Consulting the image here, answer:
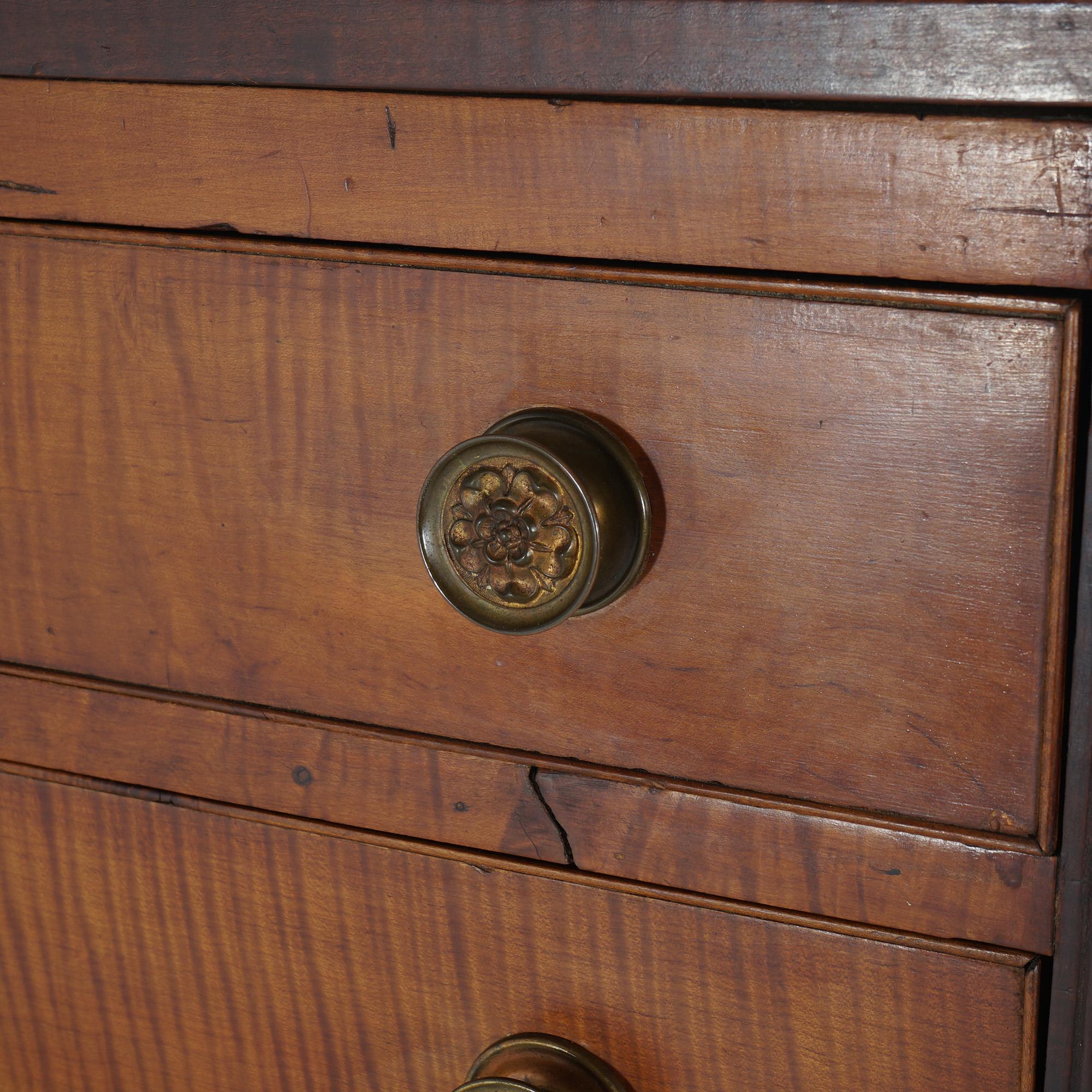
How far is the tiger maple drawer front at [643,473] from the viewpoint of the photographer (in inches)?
18.7

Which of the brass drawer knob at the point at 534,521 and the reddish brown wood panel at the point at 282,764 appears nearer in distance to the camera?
the brass drawer knob at the point at 534,521

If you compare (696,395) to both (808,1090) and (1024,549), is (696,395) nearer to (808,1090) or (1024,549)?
(1024,549)

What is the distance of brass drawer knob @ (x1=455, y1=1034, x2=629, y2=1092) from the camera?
58 centimetres

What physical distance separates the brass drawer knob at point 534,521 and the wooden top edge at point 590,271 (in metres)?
0.06

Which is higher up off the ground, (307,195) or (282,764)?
(307,195)

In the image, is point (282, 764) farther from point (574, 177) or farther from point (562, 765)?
point (574, 177)

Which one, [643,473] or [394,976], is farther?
[394,976]

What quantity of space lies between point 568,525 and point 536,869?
Answer: 193mm

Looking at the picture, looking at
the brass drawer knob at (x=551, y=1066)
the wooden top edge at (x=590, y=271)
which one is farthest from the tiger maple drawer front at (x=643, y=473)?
the brass drawer knob at (x=551, y=1066)

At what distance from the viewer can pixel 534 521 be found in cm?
49

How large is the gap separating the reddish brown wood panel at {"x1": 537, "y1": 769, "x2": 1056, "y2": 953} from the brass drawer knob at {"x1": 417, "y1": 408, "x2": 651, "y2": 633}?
0.11 m

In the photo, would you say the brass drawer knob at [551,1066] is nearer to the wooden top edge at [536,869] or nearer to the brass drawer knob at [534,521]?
the wooden top edge at [536,869]

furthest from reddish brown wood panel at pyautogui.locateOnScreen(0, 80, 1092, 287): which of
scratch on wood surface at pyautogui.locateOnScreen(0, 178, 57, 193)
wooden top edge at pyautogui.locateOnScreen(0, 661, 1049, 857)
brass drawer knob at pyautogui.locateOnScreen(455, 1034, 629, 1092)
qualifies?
brass drawer knob at pyautogui.locateOnScreen(455, 1034, 629, 1092)

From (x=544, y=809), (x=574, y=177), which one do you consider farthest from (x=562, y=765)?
(x=574, y=177)
